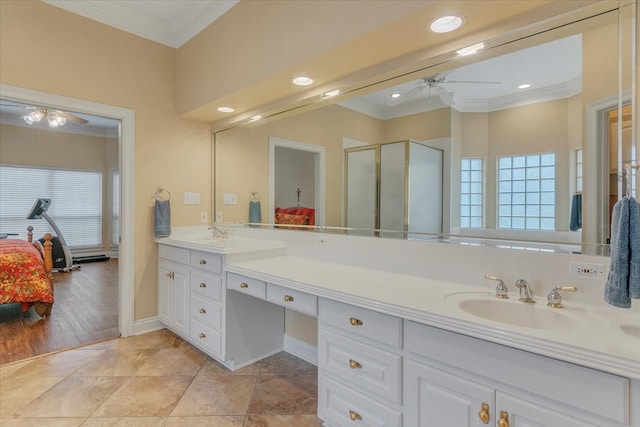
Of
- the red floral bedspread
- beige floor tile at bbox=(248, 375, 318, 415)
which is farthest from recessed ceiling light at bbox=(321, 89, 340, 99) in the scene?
the red floral bedspread

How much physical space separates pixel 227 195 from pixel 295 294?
188cm

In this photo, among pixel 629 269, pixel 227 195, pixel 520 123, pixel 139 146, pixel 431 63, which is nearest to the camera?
pixel 629 269

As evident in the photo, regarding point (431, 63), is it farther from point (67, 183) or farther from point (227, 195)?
point (67, 183)

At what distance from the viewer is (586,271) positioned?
4.41 ft

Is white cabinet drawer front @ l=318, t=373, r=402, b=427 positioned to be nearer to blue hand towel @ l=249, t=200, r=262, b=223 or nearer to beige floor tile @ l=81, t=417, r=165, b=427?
beige floor tile @ l=81, t=417, r=165, b=427

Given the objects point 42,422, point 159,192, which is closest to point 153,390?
point 42,422

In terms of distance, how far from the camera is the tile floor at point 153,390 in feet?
6.13

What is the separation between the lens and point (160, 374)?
2.35 m

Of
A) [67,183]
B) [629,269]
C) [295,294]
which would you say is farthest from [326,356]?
[67,183]

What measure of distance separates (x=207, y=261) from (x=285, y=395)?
1116 mm

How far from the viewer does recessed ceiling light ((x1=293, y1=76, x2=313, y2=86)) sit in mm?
2227

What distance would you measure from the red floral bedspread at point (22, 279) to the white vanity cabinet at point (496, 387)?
4.08 meters

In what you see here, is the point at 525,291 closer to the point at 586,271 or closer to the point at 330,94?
the point at 586,271

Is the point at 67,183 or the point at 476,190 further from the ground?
the point at 67,183
